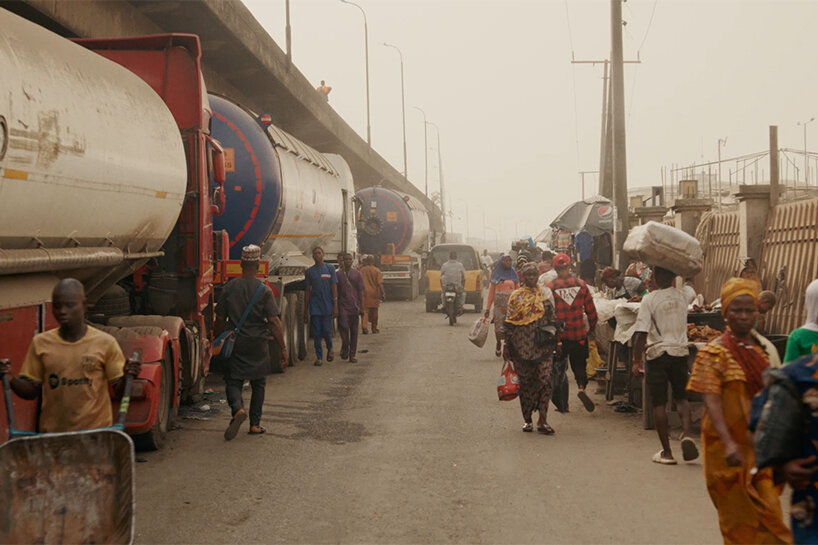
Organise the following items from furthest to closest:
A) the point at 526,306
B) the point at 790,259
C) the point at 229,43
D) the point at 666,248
Result: the point at 229,43 < the point at 790,259 < the point at 526,306 < the point at 666,248

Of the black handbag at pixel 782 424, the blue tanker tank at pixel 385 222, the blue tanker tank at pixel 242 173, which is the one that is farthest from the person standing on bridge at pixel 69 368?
the blue tanker tank at pixel 385 222

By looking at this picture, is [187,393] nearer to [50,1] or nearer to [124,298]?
[124,298]

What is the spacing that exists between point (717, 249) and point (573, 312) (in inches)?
292

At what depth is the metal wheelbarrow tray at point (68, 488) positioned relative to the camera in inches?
199

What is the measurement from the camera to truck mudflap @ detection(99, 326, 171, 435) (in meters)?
8.54

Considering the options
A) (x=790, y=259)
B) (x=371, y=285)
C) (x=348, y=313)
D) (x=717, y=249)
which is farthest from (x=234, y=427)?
(x=371, y=285)

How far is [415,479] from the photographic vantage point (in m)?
7.79

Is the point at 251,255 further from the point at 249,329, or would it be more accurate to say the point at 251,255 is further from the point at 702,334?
the point at 702,334

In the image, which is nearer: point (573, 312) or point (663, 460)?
point (663, 460)

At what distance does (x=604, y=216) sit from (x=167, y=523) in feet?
62.5

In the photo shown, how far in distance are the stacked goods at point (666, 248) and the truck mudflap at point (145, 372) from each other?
424 centimetres

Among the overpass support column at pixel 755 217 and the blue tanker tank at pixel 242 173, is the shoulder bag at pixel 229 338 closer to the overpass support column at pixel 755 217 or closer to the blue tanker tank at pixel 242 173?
the blue tanker tank at pixel 242 173

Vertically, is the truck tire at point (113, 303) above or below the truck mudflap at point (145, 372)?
above

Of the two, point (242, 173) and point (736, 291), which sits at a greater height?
point (242, 173)
